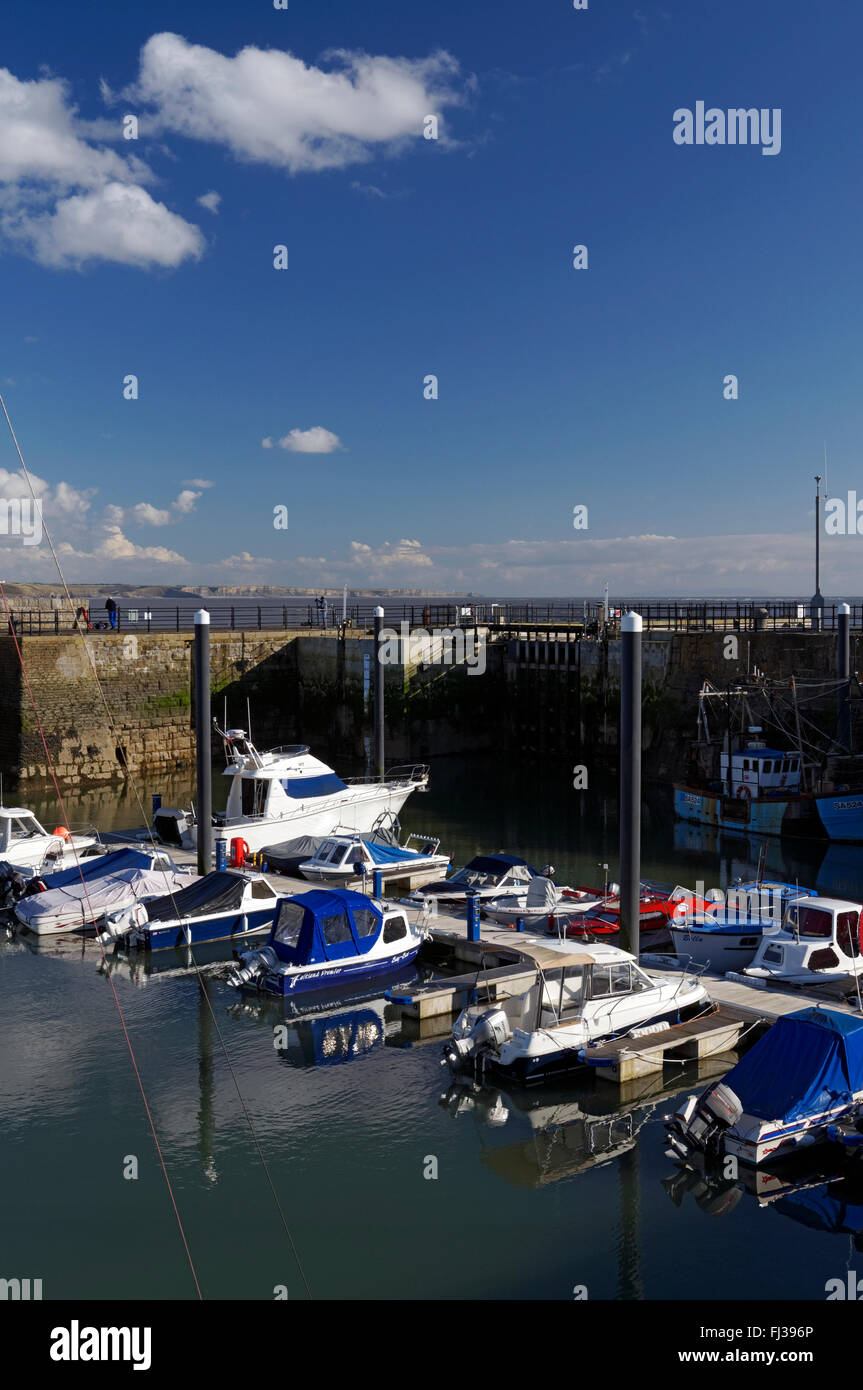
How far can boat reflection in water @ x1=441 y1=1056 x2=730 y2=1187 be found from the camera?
13.1m

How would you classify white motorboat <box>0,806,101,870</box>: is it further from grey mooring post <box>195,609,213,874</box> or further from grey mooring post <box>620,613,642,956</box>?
grey mooring post <box>620,613,642,956</box>

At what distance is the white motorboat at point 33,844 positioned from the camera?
25.1m

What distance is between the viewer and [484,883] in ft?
77.9

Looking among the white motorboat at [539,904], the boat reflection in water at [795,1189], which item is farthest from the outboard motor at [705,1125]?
the white motorboat at [539,904]

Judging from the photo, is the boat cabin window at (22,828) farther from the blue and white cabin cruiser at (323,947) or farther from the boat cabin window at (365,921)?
the boat cabin window at (365,921)

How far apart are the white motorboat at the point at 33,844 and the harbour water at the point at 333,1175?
21.6 feet

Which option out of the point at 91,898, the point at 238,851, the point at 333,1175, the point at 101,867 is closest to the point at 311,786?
the point at 238,851

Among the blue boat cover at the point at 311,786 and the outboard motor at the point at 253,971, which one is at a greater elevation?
the blue boat cover at the point at 311,786

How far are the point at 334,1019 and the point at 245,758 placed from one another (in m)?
12.3

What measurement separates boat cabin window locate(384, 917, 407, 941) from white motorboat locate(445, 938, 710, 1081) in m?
3.58

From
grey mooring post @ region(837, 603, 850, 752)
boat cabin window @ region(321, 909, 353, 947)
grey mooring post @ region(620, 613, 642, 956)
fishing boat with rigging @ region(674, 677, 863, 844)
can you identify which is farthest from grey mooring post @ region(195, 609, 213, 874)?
grey mooring post @ region(837, 603, 850, 752)

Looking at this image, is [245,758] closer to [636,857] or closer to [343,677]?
[636,857]

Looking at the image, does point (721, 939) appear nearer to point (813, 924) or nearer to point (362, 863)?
point (813, 924)
